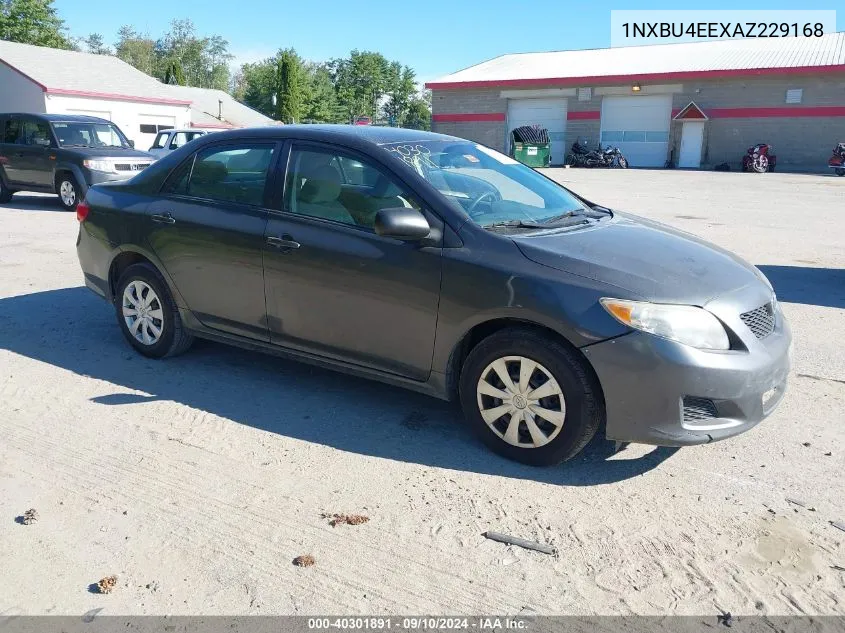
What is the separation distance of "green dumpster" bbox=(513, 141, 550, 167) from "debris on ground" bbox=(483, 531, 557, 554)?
34340 mm

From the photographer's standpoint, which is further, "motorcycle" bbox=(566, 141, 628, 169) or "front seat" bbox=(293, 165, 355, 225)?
"motorcycle" bbox=(566, 141, 628, 169)

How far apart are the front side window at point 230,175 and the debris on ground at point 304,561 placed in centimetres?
245

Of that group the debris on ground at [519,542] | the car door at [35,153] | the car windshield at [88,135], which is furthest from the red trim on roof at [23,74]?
the debris on ground at [519,542]

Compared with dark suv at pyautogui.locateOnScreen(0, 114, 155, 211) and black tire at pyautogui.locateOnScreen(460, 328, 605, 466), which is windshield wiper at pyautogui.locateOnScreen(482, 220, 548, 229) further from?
dark suv at pyautogui.locateOnScreen(0, 114, 155, 211)

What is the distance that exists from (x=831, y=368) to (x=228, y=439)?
4.28m

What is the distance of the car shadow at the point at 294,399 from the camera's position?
12.9 ft

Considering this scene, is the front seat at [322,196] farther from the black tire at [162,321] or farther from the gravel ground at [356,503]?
the black tire at [162,321]

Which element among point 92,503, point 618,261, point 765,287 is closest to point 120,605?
point 92,503

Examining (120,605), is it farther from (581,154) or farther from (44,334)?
(581,154)

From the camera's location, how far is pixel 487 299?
377 centimetres

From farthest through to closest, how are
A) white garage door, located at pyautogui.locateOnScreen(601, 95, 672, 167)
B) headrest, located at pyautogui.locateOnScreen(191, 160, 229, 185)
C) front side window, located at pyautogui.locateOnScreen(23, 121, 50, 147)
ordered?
white garage door, located at pyautogui.locateOnScreen(601, 95, 672, 167) → front side window, located at pyautogui.locateOnScreen(23, 121, 50, 147) → headrest, located at pyautogui.locateOnScreen(191, 160, 229, 185)

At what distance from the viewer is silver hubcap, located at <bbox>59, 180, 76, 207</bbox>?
14583mm

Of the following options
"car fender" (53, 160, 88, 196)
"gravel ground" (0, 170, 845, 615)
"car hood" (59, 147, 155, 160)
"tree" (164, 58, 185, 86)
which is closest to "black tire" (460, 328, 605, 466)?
"gravel ground" (0, 170, 845, 615)

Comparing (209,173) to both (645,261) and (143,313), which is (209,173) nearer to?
(143,313)
